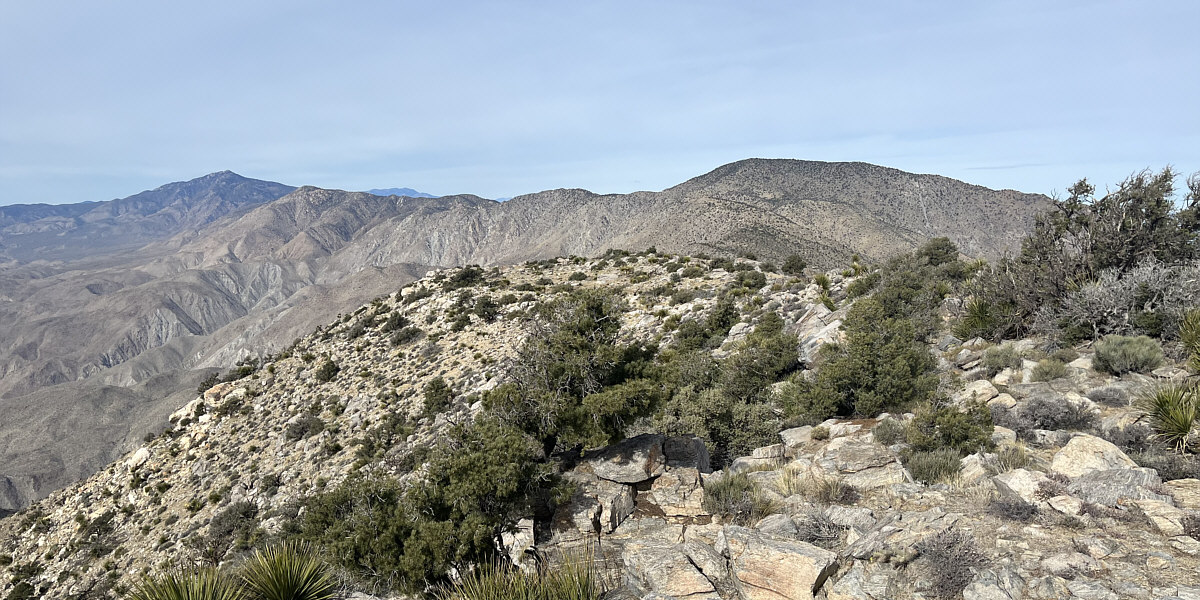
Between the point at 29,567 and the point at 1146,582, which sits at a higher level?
the point at 1146,582

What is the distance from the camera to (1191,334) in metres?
10.4

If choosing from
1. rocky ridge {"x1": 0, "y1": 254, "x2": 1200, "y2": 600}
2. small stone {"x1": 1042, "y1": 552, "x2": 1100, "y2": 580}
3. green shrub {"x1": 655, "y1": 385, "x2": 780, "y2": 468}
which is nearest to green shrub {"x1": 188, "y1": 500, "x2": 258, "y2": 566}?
rocky ridge {"x1": 0, "y1": 254, "x2": 1200, "y2": 600}

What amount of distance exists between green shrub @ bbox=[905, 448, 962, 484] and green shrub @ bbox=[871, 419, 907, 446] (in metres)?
1.52

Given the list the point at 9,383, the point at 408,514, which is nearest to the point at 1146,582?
the point at 408,514

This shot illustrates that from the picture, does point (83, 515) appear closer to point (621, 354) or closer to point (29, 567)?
point (29, 567)

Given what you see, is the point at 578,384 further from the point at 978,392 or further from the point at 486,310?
the point at 486,310

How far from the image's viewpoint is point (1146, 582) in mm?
4703

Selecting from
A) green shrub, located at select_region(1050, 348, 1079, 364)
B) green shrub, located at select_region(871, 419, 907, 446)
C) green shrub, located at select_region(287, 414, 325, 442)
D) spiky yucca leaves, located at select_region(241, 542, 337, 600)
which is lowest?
green shrub, located at select_region(287, 414, 325, 442)

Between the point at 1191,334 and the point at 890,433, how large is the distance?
6.56m

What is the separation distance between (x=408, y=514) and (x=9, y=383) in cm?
24448

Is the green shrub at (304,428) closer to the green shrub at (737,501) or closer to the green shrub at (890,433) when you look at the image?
the green shrub at (737,501)

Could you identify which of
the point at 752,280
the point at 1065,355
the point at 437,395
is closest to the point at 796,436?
the point at 1065,355

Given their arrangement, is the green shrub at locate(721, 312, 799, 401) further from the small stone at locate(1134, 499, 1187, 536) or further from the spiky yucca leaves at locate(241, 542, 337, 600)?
the spiky yucca leaves at locate(241, 542, 337, 600)

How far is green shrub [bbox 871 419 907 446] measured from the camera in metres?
9.76
